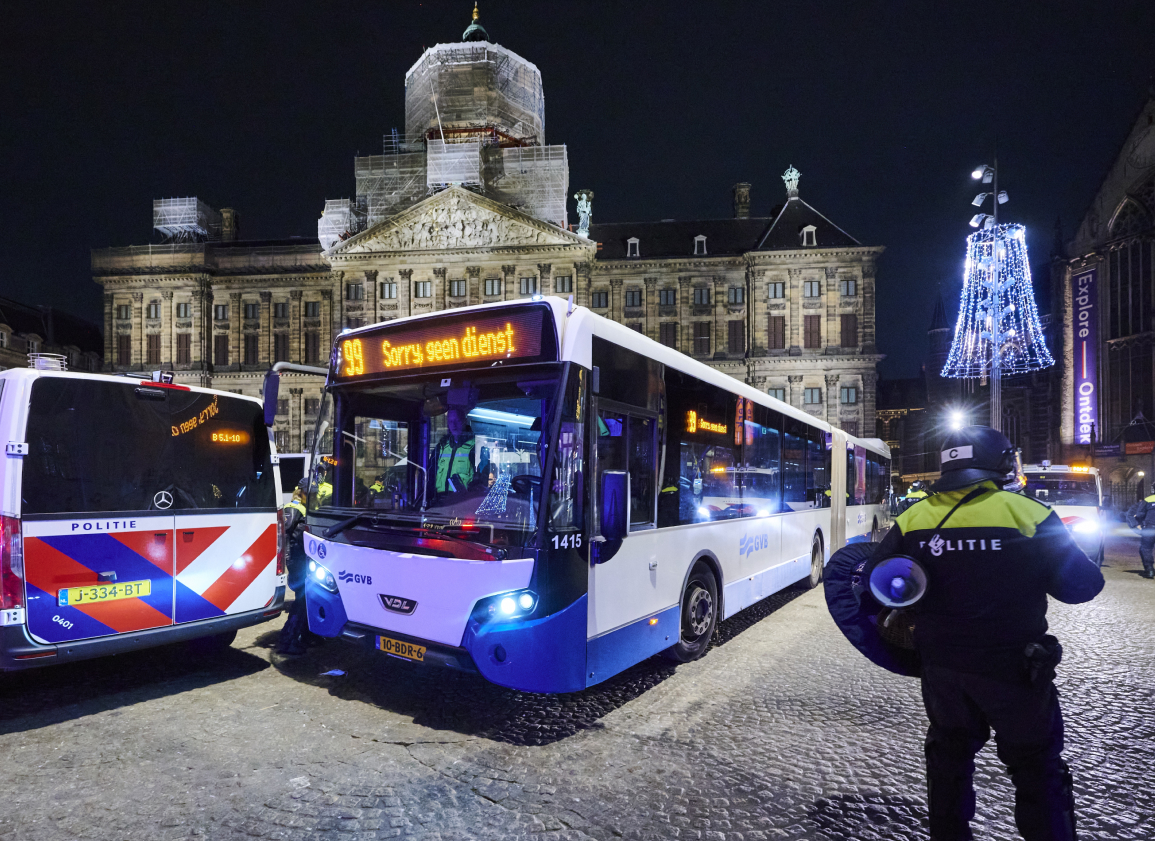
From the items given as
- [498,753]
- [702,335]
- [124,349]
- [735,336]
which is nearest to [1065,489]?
[498,753]

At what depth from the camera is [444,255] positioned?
48375mm

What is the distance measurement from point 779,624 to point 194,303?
2165 inches

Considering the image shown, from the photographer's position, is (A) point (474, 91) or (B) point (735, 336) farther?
(B) point (735, 336)

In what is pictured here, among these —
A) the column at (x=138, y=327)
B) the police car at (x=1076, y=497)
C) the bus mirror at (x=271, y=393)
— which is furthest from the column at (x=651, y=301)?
the bus mirror at (x=271, y=393)

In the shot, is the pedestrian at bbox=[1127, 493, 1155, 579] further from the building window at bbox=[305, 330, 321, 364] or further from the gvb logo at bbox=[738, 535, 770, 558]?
the building window at bbox=[305, 330, 321, 364]

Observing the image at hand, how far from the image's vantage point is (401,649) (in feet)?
15.1

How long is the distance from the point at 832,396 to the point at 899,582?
4759 cm

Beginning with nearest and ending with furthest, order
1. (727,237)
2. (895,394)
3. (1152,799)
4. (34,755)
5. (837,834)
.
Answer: (837,834) < (1152,799) < (34,755) < (727,237) < (895,394)

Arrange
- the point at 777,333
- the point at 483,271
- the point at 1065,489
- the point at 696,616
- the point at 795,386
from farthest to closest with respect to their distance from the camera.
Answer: the point at 483,271
the point at 777,333
the point at 795,386
the point at 1065,489
the point at 696,616

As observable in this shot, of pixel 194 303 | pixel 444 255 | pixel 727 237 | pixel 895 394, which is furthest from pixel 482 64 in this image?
pixel 895 394

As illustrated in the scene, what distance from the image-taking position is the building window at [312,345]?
51.2m

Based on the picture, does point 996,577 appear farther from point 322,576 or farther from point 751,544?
point 751,544

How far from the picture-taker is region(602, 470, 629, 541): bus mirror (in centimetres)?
454

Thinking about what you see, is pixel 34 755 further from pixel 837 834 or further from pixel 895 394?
pixel 895 394
